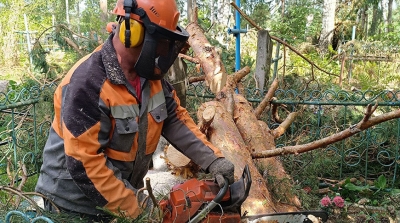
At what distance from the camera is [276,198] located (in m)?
3.19

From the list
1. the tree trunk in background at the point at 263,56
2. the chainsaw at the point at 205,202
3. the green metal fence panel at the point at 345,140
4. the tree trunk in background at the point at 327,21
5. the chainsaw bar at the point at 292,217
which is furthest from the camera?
the tree trunk in background at the point at 327,21

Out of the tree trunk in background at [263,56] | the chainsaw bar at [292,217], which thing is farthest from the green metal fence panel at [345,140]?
Result: the chainsaw bar at [292,217]

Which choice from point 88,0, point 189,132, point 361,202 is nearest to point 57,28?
point 189,132

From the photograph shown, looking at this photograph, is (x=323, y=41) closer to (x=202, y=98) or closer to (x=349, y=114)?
(x=349, y=114)

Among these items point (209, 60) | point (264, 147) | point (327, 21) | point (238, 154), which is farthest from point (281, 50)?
point (238, 154)

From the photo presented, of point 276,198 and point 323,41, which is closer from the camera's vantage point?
point 276,198

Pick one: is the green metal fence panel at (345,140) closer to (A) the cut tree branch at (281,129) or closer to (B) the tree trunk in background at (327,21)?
(A) the cut tree branch at (281,129)

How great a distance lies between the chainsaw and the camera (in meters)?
1.92

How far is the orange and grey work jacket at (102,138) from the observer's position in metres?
1.80

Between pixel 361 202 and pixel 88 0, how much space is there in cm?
2417

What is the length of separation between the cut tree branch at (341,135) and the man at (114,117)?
1.18 meters

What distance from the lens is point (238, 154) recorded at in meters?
3.26

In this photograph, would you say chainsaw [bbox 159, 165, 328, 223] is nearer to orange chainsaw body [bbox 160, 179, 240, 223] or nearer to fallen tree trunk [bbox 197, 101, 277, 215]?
orange chainsaw body [bbox 160, 179, 240, 223]

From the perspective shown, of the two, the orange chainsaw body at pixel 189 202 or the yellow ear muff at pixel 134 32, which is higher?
the yellow ear muff at pixel 134 32
